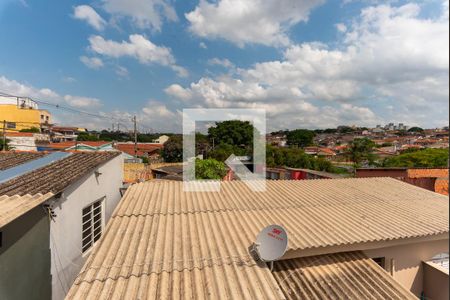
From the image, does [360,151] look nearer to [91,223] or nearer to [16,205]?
[91,223]

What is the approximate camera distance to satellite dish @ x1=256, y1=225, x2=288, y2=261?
371 centimetres

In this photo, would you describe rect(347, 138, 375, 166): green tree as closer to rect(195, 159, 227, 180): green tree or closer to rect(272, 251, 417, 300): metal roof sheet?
rect(195, 159, 227, 180): green tree

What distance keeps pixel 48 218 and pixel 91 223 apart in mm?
2104

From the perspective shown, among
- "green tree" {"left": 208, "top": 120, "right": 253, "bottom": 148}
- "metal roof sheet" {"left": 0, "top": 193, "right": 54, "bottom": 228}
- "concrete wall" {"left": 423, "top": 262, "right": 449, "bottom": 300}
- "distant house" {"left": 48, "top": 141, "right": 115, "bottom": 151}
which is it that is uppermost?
"green tree" {"left": 208, "top": 120, "right": 253, "bottom": 148}

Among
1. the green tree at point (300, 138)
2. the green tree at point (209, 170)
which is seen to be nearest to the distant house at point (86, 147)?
the green tree at point (209, 170)

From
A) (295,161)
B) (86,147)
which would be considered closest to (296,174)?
(295,161)

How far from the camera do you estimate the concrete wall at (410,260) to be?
5250mm

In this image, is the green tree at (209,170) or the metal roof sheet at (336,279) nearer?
the metal roof sheet at (336,279)

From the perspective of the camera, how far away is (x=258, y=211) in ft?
19.7

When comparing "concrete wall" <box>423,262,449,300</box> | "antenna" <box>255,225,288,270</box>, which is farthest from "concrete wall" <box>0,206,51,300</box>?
"concrete wall" <box>423,262,449,300</box>

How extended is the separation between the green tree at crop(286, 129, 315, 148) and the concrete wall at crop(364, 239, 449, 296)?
7794 centimetres

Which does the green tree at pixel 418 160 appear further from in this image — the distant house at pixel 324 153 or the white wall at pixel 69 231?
the white wall at pixel 69 231

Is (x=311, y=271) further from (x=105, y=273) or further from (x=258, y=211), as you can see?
(x=105, y=273)

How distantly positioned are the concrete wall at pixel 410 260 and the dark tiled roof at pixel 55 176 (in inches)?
263
